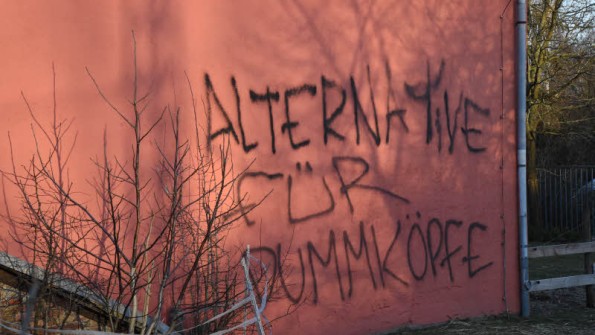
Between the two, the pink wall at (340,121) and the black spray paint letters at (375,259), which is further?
the black spray paint letters at (375,259)

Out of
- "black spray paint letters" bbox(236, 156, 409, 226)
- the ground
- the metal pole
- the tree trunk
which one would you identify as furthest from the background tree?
"black spray paint letters" bbox(236, 156, 409, 226)

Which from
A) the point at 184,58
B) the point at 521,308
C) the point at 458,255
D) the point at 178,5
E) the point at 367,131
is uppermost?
the point at 178,5

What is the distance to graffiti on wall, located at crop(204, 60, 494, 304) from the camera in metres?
5.56

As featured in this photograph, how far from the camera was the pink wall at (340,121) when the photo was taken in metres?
4.64

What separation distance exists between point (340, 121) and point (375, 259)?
129 centimetres

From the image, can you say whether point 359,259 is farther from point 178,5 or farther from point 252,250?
point 178,5

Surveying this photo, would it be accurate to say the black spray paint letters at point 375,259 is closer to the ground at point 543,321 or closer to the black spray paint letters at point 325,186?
the black spray paint letters at point 325,186

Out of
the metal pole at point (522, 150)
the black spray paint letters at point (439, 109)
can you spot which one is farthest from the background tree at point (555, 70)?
the black spray paint letters at point (439, 109)

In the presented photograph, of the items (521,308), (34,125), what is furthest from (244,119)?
(521,308)

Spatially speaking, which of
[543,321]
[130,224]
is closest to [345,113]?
[130,224]

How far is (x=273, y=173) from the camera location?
5.61m

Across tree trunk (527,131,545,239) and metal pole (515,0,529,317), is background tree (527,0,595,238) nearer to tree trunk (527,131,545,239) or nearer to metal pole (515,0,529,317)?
tree trunk (527,131,545,239)

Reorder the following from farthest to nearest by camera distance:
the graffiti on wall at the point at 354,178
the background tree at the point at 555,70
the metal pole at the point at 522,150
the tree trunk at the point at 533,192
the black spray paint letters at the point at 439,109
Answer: the tree trunk at the point at 533,192
the background tree at the point at 555,70
the metal pole at the point at 522,150
the black spray paint letters at the point at 439,109
the graffiti on wall at the point at 354,178

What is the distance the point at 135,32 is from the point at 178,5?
0.43 meters
